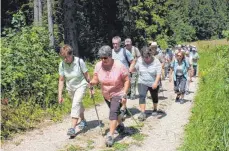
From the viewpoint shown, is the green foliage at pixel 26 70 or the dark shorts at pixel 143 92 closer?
the dark shorts at pixel 143 92

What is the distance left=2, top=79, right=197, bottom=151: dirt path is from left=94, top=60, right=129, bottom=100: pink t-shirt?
1.01 metres

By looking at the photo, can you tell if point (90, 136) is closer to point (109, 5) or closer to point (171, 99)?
point (171, 99)

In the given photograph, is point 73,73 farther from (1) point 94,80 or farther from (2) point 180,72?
(2) point 180,72

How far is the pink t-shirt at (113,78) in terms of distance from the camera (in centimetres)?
809

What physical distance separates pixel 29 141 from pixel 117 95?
2.14 metres

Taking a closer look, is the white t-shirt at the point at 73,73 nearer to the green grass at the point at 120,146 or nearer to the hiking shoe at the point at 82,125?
the hiking shoe at the point at 82,125

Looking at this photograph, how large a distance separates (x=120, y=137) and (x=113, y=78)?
1354 mm

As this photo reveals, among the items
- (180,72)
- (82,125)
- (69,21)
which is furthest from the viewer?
(69,21)

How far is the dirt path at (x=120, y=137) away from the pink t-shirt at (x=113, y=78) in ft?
3.31

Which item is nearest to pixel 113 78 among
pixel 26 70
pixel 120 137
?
pixel 120 137

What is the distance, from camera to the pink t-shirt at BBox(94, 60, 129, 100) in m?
8.09

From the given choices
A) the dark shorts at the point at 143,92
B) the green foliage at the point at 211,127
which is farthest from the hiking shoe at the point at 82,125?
the green foliage at the point at 211,127

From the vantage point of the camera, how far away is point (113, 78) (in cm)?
809

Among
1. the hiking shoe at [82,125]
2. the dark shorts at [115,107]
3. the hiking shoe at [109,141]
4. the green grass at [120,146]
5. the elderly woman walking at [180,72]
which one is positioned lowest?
the green grass at [120,146]
